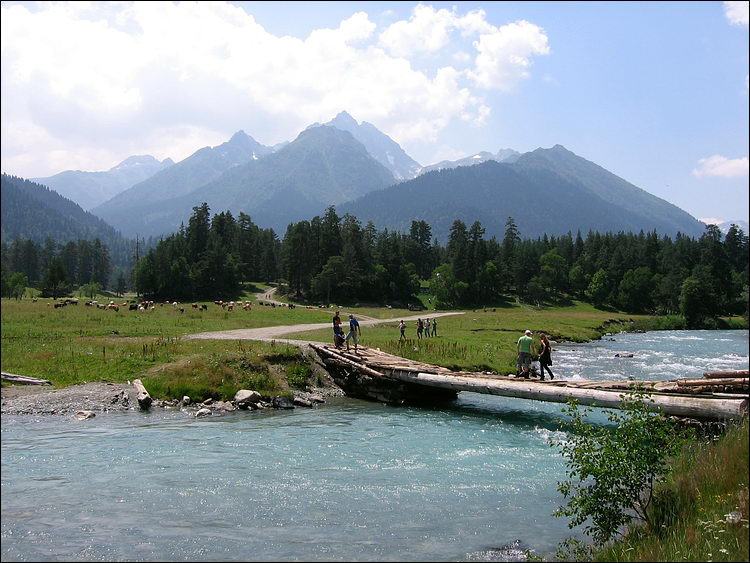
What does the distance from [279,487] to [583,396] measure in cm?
1307

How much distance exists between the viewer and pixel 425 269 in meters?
177

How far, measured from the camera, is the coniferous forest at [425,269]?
370 feet

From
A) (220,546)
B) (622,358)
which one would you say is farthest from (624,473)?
(622,358)

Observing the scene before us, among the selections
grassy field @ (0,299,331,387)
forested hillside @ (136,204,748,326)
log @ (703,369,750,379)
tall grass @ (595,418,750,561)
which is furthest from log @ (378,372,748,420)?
forested hillside @ (136,204,748,326)

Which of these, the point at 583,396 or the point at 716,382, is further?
the point at 583,396

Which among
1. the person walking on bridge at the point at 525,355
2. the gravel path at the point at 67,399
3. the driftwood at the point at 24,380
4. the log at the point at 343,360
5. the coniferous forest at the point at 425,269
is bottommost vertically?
the gravel path at the point at 67,399

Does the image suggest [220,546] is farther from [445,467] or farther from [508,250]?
[508,250]

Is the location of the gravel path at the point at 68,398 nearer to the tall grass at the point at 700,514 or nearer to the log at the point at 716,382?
the tall grass at the point at 700,514

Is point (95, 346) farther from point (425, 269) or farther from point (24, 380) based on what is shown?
point (425, 269)

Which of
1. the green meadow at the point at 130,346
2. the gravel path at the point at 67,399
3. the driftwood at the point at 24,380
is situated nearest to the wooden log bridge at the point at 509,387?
the green meadow at the point at 130,346

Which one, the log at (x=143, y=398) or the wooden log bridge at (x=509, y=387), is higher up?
the wooden log bridge at (x=509, y=387)

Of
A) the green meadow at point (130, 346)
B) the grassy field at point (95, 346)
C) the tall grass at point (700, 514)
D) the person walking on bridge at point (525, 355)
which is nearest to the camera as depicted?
the tall grass at point (700, 514)

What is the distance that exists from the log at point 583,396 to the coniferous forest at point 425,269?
90.0 m

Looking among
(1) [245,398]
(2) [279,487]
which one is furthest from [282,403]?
(2) [279,487]
